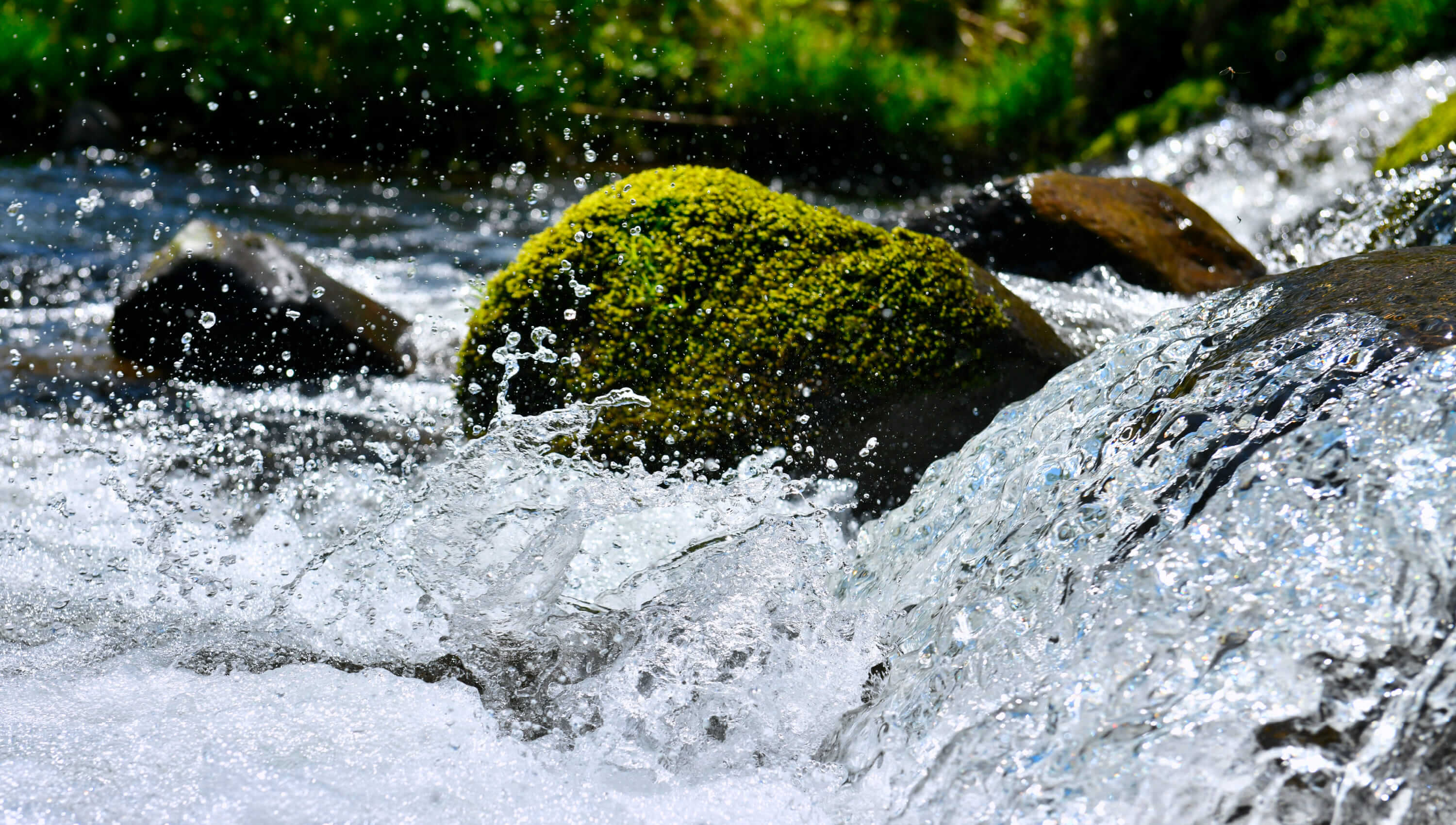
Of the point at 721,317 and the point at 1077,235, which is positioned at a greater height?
the point at 1077,235

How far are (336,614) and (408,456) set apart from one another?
1.16 meters

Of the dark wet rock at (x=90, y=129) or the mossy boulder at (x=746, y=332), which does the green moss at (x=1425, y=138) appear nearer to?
the mossy boulder at (x=746, y=332)

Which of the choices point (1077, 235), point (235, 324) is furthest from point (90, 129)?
point (1077, 235)

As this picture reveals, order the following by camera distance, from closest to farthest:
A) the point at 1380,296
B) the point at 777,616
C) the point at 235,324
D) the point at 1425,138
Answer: the point at 1380,296 → the point at 777,616 → the point at 235,324 → the point at 1425,138

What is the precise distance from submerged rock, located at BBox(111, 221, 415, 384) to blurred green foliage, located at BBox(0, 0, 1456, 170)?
529 centimetres

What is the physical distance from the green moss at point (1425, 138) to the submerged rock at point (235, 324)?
492cm

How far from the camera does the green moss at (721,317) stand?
3.40 meters

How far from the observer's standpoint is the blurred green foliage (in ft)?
32.0

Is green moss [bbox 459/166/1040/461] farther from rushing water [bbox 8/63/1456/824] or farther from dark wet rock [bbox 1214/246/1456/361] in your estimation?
dark wet rock [bbox 1214/246/1456/361]

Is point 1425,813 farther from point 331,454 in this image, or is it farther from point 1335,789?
point 331,454

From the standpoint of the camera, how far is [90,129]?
29.8 ft

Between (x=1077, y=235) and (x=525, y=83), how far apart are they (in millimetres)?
6710

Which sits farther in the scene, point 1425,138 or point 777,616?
point 1425,138

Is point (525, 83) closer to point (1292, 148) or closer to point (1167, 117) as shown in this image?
point (1167, 117)
